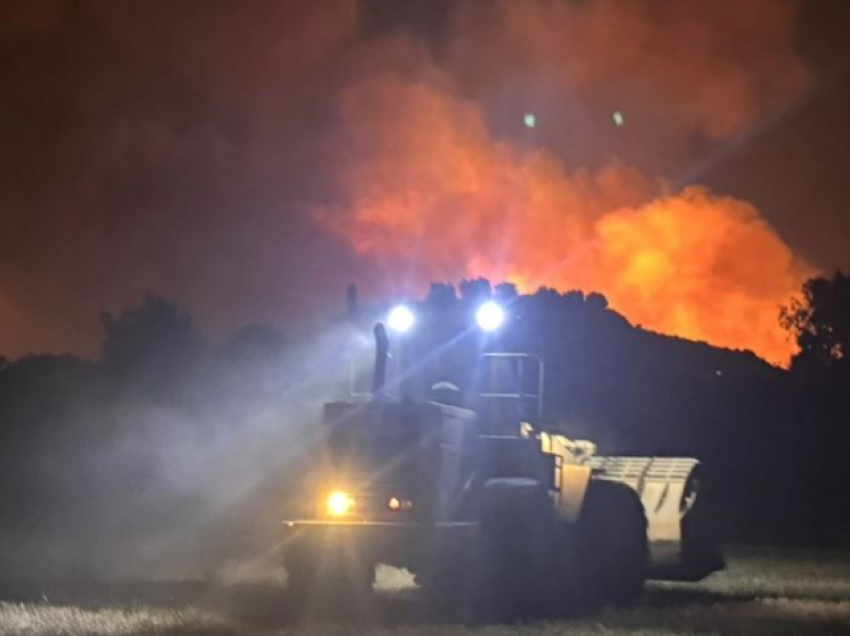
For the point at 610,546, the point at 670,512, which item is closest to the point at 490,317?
the point at 610,546

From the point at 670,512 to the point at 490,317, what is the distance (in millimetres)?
4759

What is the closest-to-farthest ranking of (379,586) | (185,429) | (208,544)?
(379,586) → (208,544) → (185,429)

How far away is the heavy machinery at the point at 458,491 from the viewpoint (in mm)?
16719

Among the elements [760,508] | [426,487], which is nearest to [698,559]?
[426,487]

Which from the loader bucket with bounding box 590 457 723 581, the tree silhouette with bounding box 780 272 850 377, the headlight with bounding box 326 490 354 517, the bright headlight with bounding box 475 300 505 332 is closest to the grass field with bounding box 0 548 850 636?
the loader bucket with bounding box 590 457 723 581

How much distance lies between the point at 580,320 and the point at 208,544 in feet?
54.6

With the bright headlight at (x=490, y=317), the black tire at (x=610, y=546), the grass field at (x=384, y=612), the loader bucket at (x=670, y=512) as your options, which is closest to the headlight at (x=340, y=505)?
the grass field at (x=384, y=612)

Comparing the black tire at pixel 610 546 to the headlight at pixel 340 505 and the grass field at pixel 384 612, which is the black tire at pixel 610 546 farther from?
the headlight at pixel 340 505

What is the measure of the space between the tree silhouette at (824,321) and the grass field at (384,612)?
36.2 m

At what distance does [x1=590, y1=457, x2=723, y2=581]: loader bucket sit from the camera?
2103cm

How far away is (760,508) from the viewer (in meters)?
38.7

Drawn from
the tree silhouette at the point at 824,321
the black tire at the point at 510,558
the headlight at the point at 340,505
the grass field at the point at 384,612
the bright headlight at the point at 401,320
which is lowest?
the grass field at the point at 384,612

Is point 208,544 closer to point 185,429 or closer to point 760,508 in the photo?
point 185,429

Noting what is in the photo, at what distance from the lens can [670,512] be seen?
21.0 metres
